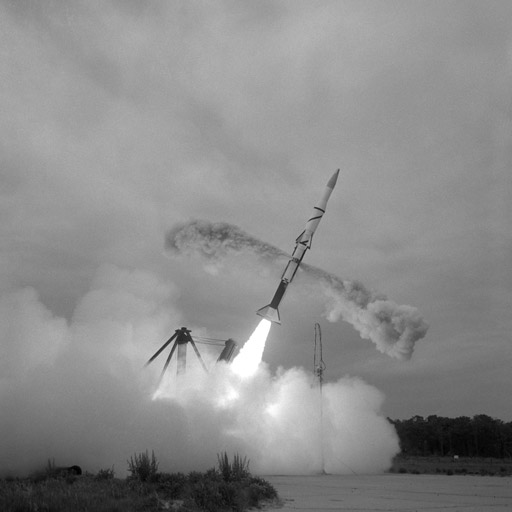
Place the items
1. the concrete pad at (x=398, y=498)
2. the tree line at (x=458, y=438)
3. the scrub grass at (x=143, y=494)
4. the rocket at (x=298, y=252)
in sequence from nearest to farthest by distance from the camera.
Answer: the scrub grass at (x=143, y=494)
the concrete pad at (x=398, y=498)
the rocket at (x=298, y=252)
the tree line at (x=458, y=438)

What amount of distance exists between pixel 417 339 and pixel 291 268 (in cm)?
961

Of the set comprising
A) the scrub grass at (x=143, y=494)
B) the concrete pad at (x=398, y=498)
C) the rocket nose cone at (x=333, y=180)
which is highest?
the rocket nose cone at (x=333, y=180)

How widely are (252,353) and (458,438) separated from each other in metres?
75.1

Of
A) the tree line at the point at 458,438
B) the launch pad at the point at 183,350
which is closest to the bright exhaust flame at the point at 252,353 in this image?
the launch pad at the point at 183,350

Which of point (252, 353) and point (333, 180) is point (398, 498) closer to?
point (252, 353)

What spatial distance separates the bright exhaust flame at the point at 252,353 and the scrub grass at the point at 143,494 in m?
18.2

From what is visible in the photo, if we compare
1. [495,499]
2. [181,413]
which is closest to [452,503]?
[495,499]

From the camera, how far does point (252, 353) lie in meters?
42.8

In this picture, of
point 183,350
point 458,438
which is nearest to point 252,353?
point 183,350

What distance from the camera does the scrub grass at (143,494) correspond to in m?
16.2

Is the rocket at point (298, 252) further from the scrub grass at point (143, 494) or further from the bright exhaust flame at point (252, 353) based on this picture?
the scrub grass at point (143, 494)

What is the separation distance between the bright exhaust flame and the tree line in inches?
2661

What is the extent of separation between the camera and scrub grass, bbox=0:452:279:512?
16.2 metres

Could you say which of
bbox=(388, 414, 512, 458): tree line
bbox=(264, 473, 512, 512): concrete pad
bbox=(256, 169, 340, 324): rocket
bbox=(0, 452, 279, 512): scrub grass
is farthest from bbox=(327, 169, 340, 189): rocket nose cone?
bbox=(388, 414, 512, 458): tree line
